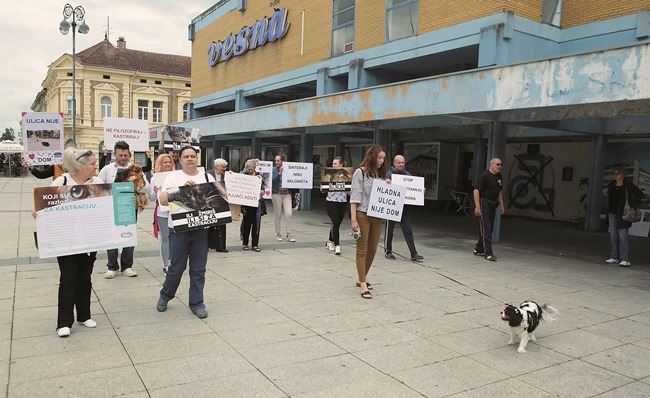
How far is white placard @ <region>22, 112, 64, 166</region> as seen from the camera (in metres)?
8.92

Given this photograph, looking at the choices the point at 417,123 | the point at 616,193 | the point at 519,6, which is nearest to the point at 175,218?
the point at 616,193

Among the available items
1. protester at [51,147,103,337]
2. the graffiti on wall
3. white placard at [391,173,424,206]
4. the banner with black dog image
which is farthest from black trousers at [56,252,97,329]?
the graffiti on wall

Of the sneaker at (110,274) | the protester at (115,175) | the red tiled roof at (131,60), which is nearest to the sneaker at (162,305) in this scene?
the protester at (115,175)

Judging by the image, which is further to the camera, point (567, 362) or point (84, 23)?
point (84, 23)

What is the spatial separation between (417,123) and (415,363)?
9.82m

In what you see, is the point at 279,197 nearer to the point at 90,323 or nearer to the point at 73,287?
the point at 90,323

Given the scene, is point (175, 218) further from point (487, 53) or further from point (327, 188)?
point (487, 53)

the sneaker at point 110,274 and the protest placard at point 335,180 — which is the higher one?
the protest placard at point 335,180

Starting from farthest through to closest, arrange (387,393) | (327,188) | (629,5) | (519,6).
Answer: (519,6) → (629,5) → (327,188) → (387,393)

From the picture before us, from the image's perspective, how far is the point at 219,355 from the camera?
4.42 m

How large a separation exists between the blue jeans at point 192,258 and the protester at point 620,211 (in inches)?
319

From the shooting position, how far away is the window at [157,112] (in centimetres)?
5769

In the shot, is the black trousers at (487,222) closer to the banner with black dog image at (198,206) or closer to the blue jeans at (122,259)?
the banner with black dog image at (198,206)

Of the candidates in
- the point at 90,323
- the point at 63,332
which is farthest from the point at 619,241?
the point at 63,332
